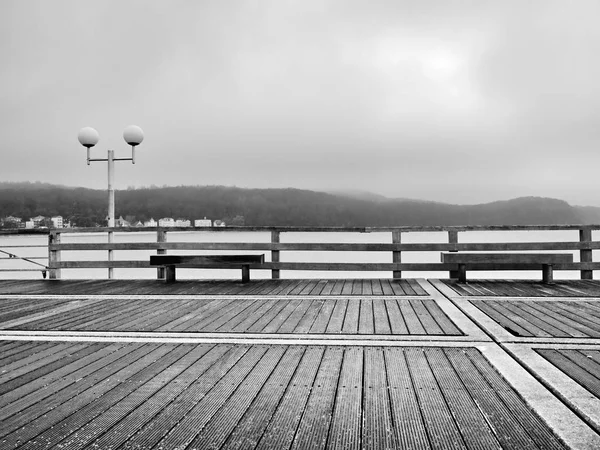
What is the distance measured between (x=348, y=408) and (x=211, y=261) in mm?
5742

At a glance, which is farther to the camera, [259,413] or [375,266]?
[375,266]

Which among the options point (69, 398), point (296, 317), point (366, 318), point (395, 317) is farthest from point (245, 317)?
point (69, 398)

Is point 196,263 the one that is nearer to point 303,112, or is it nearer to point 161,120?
point 303,112

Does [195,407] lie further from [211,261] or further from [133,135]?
[133,135]

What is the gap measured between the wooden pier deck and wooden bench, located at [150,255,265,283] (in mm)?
1993

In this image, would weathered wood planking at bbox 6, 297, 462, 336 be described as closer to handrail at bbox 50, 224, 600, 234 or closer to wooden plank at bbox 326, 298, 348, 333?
wooden plank at bbox 326, 298, 348, 333

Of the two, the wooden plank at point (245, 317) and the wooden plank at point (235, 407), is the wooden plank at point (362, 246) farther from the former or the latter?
the wooden plank at point (235, 407)

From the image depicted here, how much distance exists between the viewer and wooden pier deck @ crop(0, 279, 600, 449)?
6.98ft

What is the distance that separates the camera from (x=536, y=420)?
224cm

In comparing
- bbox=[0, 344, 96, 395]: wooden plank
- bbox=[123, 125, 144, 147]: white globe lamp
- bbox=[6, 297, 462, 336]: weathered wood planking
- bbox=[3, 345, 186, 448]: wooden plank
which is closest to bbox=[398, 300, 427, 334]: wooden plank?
bbox=[6, 297, 462, 336]: weathered wood planking

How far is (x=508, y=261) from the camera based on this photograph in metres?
7.50

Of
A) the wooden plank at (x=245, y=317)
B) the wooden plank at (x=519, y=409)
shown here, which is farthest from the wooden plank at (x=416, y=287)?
the wooden plank at (x=519, y=409)

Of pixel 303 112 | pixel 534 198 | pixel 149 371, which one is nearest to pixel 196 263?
pixel 149 371

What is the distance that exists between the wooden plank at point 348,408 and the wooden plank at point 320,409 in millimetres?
32
